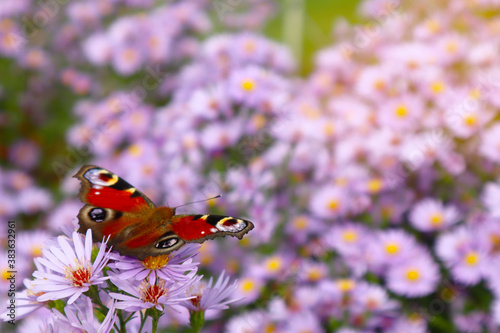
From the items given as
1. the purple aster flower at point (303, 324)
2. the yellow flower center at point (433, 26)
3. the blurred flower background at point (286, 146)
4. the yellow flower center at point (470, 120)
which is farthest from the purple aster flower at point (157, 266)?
the yellow flower center at point (433, 26)

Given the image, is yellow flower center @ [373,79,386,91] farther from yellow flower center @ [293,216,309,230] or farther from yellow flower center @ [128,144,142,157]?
yellow flower center @ [128,144,142,157]

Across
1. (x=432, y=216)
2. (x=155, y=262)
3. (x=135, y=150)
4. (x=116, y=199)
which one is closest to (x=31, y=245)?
(x=135, y=150)

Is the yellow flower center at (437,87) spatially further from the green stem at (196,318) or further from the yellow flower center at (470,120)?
the green stem at (196,318)

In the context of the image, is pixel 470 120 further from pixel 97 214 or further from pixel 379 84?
pixel 97 214

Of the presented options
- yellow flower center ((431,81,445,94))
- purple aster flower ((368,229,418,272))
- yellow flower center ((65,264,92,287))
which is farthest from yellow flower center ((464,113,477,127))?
yellow flower center ((65,264,92,287))

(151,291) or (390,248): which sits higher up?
(390,248)
